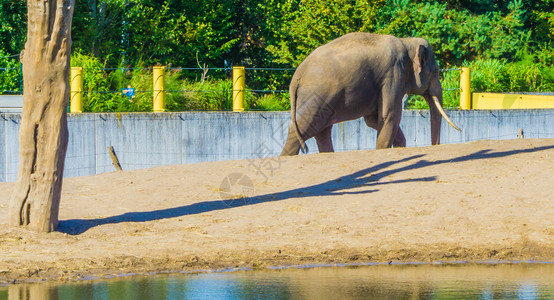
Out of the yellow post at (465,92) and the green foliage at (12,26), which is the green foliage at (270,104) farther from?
the green foliage at (12,26)

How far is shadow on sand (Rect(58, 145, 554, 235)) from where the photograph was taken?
10188 millimetres

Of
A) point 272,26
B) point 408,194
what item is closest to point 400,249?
point 408,194

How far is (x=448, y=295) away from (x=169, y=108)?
1252cm

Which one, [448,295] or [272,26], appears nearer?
[448,295]

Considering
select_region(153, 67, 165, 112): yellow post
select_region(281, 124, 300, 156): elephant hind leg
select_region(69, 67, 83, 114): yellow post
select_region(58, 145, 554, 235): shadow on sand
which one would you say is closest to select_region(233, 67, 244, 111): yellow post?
select_region(153, 67, 165, 112): yellow post

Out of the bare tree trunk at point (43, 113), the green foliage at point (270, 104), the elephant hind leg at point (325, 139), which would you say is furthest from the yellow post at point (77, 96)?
the bare tree trunk at point (43, 113)

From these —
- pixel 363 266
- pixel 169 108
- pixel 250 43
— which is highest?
pixel 250 43

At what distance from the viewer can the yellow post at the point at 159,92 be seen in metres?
17.7

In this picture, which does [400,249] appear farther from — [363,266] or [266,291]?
[266,291]

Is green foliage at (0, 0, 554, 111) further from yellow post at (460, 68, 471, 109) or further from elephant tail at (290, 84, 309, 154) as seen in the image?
elephant tail at (290, 84, 309, 154)

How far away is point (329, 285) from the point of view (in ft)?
26.4

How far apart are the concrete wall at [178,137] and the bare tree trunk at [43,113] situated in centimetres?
629

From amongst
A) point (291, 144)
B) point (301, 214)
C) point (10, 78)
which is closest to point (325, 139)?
point (291, 144)

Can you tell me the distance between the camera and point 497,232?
10078mm
